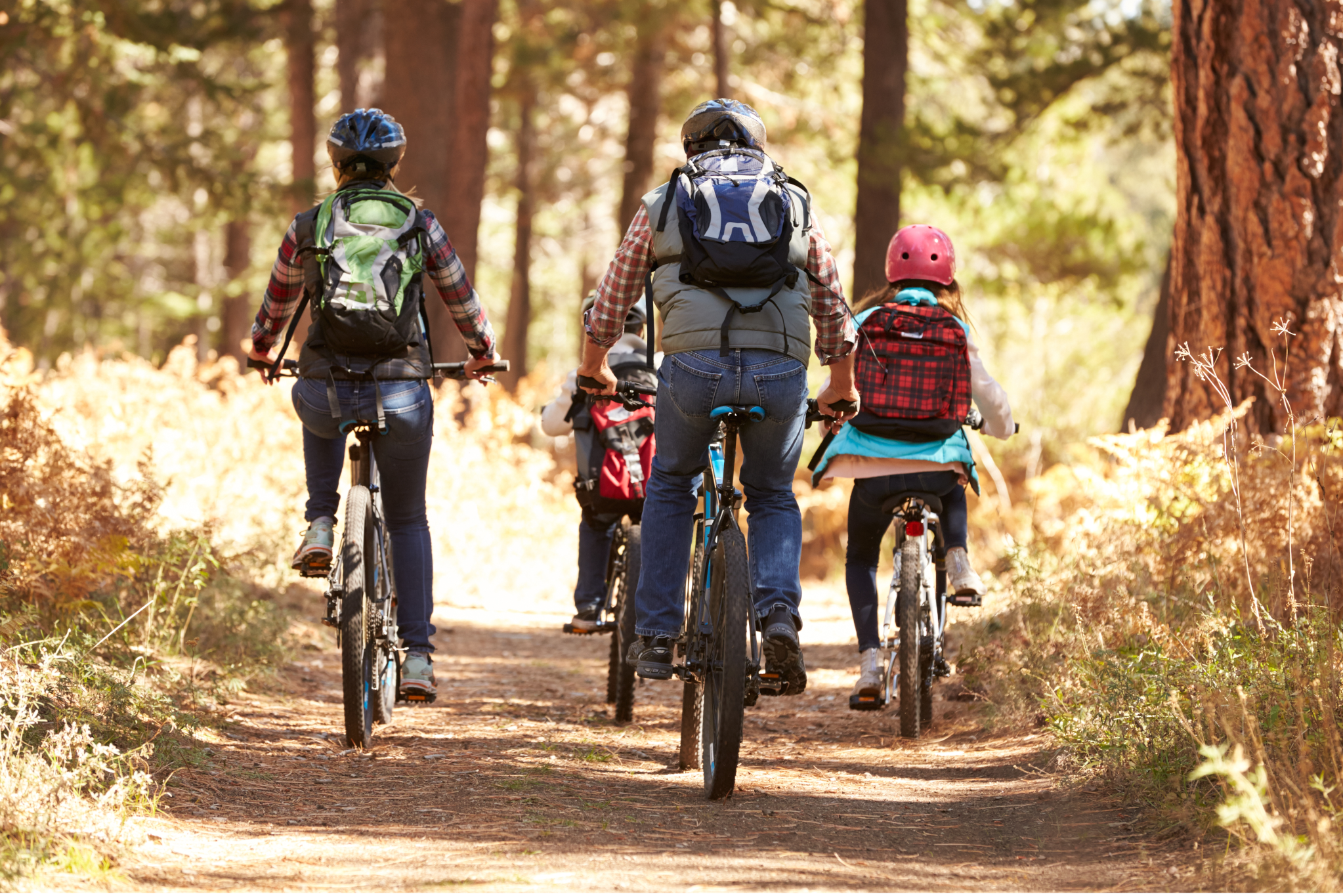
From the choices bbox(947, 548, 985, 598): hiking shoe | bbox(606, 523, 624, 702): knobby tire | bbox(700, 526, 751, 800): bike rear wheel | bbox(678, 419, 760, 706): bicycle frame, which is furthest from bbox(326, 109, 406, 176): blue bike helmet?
bbox(947, 548, 985, 598): hiking shoe

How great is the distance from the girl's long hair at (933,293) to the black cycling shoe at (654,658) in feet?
6.49

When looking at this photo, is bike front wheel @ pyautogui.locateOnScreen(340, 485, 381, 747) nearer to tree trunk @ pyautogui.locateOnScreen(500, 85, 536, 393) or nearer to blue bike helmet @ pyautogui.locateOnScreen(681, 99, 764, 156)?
blue bike helmet @ pyautogui.locateOnScreen(681, 99, 764, 156)

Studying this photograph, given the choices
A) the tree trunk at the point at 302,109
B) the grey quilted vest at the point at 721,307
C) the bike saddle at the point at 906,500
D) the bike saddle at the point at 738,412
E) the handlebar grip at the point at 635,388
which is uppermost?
the tree trunk at the point at 302,109

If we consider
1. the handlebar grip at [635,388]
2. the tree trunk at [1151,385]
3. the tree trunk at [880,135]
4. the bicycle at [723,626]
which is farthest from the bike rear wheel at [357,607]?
the tree trunk at [880,135]

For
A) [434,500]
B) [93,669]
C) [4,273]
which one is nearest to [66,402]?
[434,500]

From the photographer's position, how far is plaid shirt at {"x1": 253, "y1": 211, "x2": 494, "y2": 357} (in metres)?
5.13

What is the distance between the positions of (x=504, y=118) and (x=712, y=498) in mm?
24874

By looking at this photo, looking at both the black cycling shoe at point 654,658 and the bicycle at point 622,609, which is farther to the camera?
the bicycle at point 622,609

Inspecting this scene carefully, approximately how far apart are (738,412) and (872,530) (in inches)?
72.4

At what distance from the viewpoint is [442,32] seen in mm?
15242

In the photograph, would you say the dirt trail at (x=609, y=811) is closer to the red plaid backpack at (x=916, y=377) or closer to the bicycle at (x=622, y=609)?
the bicycle at (x=622, y=609)

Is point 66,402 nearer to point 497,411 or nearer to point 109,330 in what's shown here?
A: point 497,411

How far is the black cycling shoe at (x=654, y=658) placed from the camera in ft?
15.2

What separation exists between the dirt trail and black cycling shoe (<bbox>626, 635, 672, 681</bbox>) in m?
0.45
